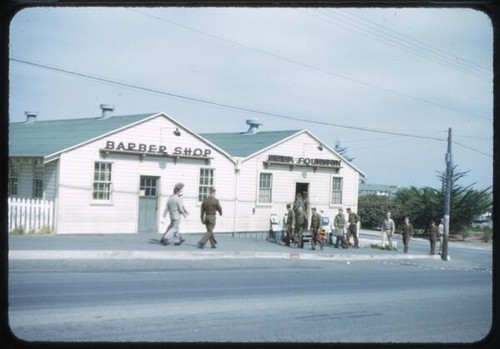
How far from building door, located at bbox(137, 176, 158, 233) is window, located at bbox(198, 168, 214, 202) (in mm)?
1686

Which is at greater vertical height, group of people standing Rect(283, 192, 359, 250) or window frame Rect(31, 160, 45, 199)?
window frame Rect(31, 160, 45, 199)

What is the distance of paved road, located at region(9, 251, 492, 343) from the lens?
641 cm

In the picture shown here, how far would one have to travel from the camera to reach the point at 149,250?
14.2 meters

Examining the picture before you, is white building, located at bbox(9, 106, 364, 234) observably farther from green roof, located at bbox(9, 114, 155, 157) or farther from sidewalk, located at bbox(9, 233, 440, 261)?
sidewalk, located at bbox(9, 233, 440, 261)

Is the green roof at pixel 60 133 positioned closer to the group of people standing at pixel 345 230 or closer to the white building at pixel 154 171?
the white building at pixel 154 171

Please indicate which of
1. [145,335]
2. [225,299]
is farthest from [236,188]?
[145,335]

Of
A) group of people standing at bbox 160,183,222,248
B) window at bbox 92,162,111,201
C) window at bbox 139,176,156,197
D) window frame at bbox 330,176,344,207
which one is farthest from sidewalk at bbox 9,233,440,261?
window frame at bbox 330,176,344,207

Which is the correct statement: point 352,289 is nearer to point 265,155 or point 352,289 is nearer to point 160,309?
point 160,309

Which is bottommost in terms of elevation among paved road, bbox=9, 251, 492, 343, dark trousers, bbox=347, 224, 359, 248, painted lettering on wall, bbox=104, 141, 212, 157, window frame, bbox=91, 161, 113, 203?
paved road, bbox=9, 251, 492, 343

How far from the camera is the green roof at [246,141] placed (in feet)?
75.7

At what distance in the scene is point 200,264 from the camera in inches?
535

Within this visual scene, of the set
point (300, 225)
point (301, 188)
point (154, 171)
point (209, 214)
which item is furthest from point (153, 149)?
point (301, 188)

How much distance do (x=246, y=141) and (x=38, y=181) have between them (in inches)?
358

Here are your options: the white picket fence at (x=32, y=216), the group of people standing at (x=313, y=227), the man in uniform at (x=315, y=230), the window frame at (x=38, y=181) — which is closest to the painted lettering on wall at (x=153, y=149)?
the window frame at (x=38, y=181)
